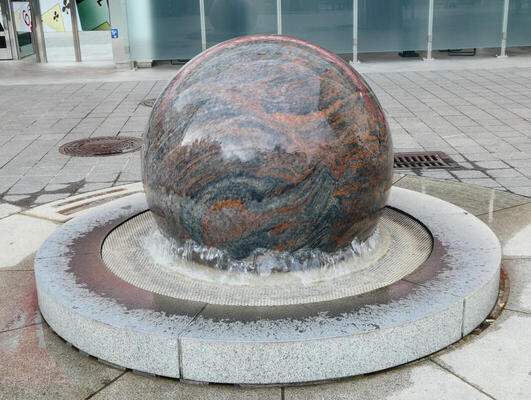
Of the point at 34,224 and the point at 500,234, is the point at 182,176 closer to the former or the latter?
the point at 34,224

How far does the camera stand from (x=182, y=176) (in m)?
4.23

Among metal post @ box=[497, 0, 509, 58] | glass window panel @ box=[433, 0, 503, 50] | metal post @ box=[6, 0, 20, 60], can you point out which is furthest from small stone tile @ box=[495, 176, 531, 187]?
metal post @ box=[6, 0, 20, 60]

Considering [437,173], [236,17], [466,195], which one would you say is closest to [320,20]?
[236,17]

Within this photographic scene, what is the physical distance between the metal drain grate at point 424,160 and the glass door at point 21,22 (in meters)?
17.1

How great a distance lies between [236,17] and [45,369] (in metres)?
15.8

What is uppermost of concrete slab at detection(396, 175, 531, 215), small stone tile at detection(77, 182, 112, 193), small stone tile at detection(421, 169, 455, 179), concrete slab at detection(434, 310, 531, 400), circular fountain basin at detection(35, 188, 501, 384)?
circular fountain basin at detection(35, 188, 501, 384)

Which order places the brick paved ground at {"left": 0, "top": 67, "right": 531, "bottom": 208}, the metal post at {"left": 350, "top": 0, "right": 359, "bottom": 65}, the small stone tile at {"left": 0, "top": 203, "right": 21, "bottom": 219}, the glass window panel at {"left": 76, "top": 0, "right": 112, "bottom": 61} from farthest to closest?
the glass window panel at {"left": 76, "top": 0, "right": 112, "bottom": 61}, the metal post at {"left": 350, "top": 0, "right": 359, "bottom": 65}, the brick paved ground at {"left": 0, "top": 67, "right": 531, "bottom": 208}, the small stone tile at {"left": 0, "top": 203, "right": 21, "bottom": 219}

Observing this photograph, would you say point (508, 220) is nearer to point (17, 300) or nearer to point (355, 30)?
point (17, 300)

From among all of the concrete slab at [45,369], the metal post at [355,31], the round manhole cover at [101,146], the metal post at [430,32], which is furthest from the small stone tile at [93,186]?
the metal post at [430,32]

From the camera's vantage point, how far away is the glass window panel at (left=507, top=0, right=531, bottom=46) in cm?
1864

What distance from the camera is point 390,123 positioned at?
10.7 meters

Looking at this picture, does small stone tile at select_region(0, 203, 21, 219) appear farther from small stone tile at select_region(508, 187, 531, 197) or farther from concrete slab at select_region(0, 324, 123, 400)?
small stone tile at select_region(508, 187, 531, 197)

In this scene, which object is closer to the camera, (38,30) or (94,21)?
(38,30)

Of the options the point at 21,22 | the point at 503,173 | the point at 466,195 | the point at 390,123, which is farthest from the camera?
the point at 21,22
